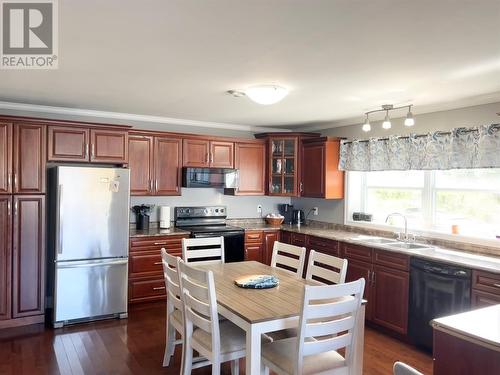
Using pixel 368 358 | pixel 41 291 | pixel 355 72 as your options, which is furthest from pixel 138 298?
pixel 355 72

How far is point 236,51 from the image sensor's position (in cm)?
242

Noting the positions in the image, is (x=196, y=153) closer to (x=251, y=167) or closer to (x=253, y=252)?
(x=251, y=167)

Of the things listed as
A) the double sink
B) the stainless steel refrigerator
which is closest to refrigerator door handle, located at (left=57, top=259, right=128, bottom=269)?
the stainless steel refrigerator

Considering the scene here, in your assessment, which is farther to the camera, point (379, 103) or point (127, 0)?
point (379, 103)

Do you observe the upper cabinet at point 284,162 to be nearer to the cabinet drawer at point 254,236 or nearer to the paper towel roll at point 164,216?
the cabinet drawer at point 254,236

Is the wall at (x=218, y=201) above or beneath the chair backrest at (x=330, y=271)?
above

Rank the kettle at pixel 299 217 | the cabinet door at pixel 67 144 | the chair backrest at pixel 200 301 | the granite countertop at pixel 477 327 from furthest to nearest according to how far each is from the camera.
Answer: the kettle at pixel 299 217 → the cabinet door at pixel 67 144 → the chair backrest at pixel 200 301 → the granite countertop at pixel 477 327

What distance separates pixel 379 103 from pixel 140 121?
9.50 ft

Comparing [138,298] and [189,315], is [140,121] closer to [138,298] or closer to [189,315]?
[138,298]

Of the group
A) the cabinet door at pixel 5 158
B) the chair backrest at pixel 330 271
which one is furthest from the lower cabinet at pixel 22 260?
the chair backrest at pixel 330 271

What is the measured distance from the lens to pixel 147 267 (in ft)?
14.7

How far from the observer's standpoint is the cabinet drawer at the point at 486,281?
2.90m

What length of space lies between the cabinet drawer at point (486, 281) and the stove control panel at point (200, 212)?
3312 mm

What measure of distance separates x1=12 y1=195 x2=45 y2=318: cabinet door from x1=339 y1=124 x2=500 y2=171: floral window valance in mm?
3585
